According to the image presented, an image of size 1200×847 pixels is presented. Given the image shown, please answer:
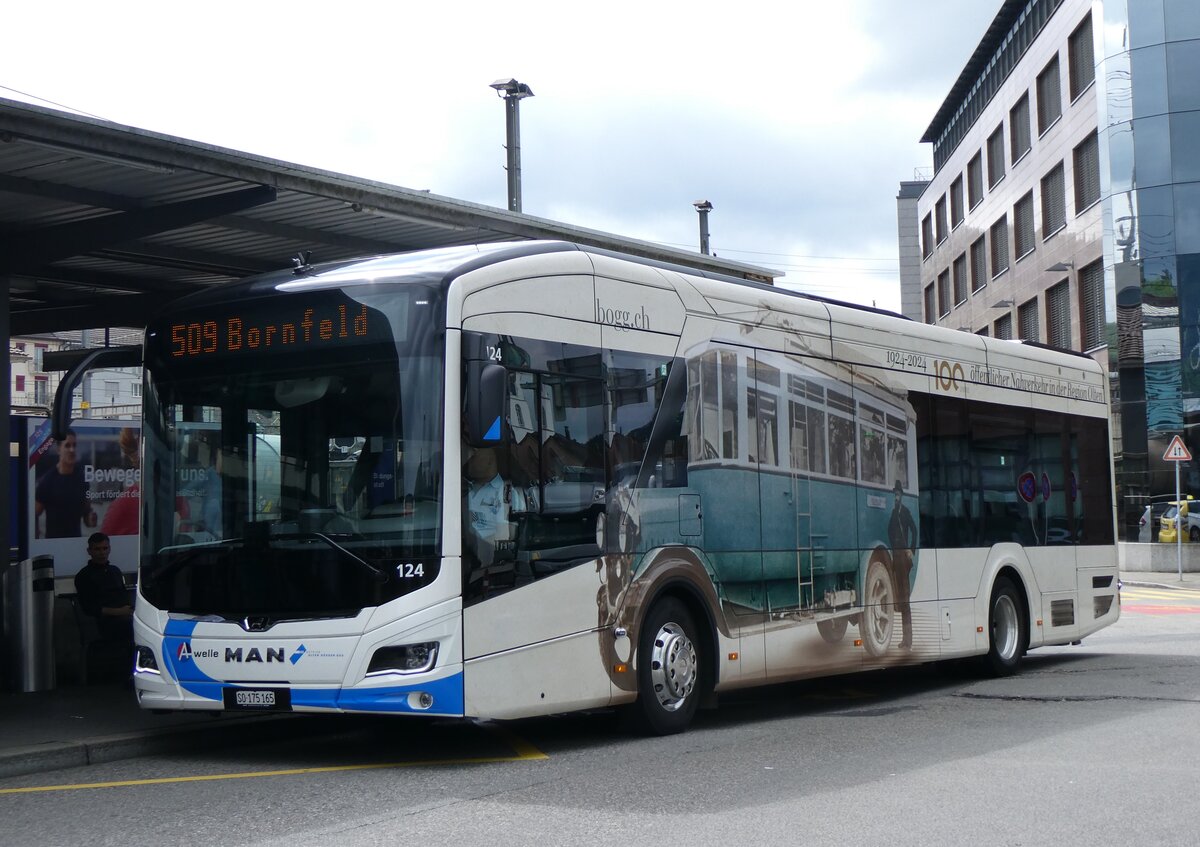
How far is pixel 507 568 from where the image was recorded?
886 centimetres

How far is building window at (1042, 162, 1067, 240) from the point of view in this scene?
44.8 meters

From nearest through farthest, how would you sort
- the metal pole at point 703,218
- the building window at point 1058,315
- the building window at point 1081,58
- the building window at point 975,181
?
1. the metal pole at point 703,218
2. the building window at point 1081,58
3. the building window at point 1058,315
4. the building window at point 975,181

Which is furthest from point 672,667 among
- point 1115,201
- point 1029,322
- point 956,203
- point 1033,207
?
point 956,203

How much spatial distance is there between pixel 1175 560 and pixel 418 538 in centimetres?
3209

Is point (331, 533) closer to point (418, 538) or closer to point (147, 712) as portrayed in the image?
point (418, 538)

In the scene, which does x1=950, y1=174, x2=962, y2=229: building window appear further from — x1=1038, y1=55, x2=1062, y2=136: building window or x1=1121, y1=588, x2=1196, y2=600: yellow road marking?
x1=1121, y1=588, x2=1196, y2=600: yellow road marking

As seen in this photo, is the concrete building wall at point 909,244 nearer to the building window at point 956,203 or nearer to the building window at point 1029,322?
the building window at point 956,203

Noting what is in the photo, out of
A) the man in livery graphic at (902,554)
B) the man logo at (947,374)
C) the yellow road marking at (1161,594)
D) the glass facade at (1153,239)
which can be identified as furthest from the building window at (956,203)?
the man in livery graphic at (902,554)

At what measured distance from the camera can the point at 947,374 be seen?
549 inches

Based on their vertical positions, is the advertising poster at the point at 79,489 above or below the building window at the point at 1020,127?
below

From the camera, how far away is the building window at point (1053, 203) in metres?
44.8

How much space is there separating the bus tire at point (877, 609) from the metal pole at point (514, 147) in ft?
Result: 43.0

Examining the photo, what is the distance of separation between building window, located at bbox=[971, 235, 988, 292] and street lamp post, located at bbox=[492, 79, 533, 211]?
34.4 metres


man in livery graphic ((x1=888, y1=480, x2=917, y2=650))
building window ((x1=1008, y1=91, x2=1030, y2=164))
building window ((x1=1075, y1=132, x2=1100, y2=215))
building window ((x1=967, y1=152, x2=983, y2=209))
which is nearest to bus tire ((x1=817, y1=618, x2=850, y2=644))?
man in livery graphic ((x1=888, y1=480, x2=917, y2=650))
